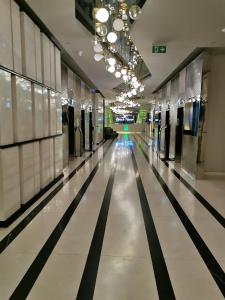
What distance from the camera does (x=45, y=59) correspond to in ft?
15.7

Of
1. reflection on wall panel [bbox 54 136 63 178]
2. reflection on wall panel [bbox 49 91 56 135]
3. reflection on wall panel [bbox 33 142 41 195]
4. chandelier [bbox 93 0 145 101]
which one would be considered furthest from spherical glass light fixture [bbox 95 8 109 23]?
reflection on wall panel [bbox 54 136 63 178]

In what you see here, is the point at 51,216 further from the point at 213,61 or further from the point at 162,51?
the point at 213,61

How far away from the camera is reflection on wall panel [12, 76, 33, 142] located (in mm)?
3463

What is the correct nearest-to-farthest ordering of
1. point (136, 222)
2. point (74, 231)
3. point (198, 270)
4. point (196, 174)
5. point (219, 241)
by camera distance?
point (198, 270), point (219, 241), point (74, 231), point (136, 222), point (196, 174)

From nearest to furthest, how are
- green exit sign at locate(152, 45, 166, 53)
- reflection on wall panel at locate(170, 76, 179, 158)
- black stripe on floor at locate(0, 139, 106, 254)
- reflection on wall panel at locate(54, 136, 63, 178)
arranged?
black stripe on floor at locate(0, 139, 106, 254) < green exit sign at locate(152, 45, 166, 53) < reflection on wall panel at locate(54, 136, 63, 178) < reflection on wall panel at locate(170, 76, 179, 158)

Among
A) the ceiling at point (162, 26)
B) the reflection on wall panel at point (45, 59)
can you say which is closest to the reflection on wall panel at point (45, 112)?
the reflection on wall panel at point (45, 59)

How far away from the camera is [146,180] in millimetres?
5770

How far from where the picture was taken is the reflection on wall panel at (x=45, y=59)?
4.67m

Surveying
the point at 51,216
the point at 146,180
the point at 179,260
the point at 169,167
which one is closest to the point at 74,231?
the point at 51,216

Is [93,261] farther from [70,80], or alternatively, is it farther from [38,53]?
[70,80]

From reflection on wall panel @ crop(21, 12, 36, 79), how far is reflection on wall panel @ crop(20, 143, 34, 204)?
4.27 feet

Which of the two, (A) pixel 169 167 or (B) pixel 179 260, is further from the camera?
(A) pixel 169 167

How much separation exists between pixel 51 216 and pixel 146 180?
A: 113 inches

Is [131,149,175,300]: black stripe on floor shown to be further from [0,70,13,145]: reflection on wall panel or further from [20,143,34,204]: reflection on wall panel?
[0,70,13,145]: reflection on wall panel
